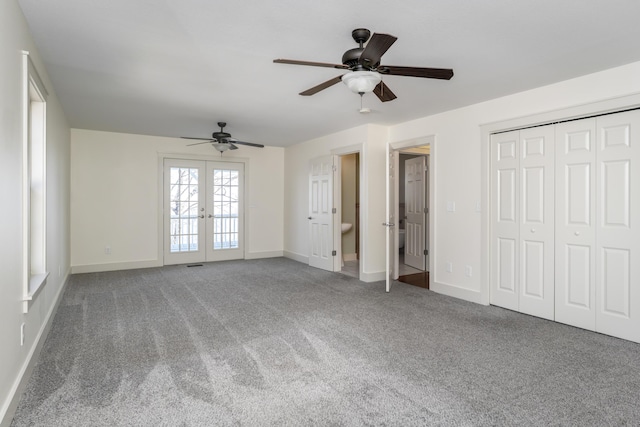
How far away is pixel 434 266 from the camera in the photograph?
4.82 meters

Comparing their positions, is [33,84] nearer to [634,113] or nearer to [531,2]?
[531,2]

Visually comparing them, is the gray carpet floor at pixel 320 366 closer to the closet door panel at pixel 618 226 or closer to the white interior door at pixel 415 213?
the closet door panel at pixel 618 226

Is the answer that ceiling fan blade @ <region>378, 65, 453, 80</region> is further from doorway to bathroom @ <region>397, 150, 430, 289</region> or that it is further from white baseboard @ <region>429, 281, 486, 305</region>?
doorway to bathroom @ <region>397, 150, 430, 289</region>

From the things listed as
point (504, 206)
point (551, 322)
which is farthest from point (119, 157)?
point (551, 322)

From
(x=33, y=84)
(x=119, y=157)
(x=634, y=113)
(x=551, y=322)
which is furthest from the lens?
(x=119, y=157)

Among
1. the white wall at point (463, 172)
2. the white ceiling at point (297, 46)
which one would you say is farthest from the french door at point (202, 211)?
the white wall at point (463, 172)

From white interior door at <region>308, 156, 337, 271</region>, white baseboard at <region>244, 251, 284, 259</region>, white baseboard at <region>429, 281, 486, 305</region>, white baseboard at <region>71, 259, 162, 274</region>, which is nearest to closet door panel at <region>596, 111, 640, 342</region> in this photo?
white baseboard at <region>429, 281, 486, 305</region>

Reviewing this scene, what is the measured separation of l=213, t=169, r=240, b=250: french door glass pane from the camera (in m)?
7.25

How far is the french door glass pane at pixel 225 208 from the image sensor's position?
23.8ft

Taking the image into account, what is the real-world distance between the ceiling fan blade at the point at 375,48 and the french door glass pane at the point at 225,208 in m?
5.42

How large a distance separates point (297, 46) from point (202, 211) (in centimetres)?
501

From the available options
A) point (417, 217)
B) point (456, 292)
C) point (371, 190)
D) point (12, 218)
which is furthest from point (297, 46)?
point (417, 217)

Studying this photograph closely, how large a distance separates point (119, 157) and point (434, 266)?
A: 5.56m

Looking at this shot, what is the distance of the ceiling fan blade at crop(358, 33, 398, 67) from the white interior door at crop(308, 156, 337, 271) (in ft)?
12.5
